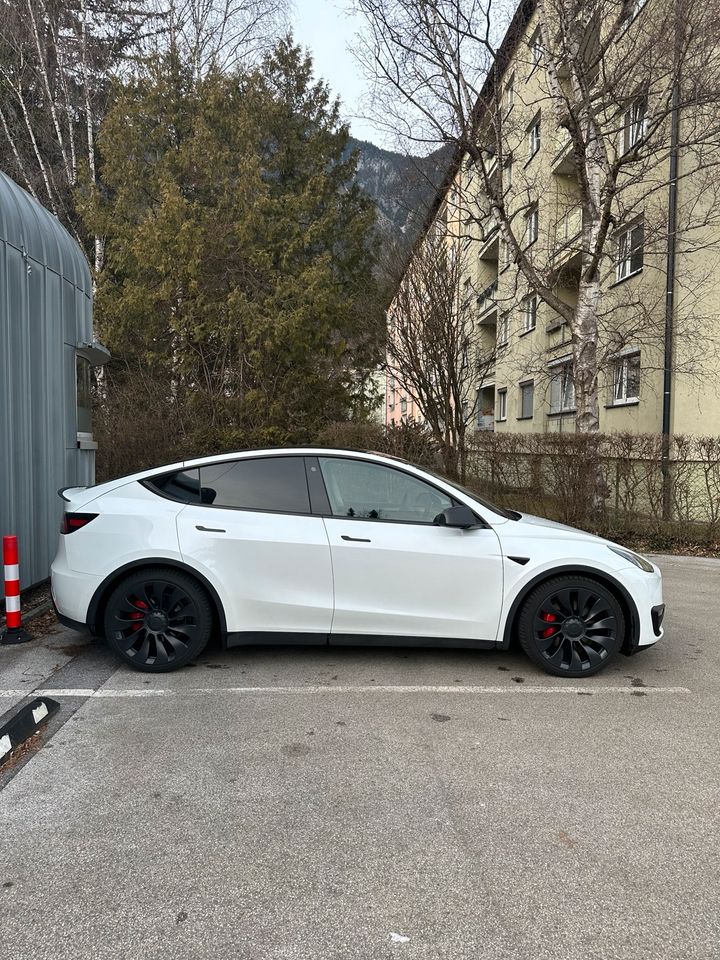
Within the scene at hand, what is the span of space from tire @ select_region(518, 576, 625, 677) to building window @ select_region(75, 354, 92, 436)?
5801mm

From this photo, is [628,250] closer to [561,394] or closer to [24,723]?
[561,394]

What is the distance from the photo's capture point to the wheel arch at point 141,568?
4422 mm

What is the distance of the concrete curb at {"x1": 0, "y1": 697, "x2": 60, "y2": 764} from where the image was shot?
132 inches

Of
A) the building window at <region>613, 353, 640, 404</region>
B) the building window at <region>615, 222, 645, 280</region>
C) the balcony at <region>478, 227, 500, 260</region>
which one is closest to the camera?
the building window at <region>615, 222, 645, 280</region>

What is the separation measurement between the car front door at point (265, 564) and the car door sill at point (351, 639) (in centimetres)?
2

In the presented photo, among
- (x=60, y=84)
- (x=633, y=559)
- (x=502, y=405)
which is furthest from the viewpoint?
(x=502, y=405)

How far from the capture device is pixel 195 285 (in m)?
16.4

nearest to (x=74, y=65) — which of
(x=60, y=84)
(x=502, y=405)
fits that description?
(x=60, y=84)

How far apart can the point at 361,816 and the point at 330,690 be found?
4.76 ft

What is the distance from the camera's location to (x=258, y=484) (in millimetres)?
4633

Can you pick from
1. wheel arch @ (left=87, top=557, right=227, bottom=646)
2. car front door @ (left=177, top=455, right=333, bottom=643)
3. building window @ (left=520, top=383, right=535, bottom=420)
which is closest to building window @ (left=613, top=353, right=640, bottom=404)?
building window @ (left=520, top=383, right=535, bottom=420)

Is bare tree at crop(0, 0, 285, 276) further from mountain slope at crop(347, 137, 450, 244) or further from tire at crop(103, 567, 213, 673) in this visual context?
tire at crop(103, 567, 213, 673)

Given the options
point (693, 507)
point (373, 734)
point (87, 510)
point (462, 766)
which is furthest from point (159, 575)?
point (693, 507)

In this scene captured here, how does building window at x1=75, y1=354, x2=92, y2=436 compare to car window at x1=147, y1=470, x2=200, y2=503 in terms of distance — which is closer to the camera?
car window at x1=147, y1=470, x2=200, y2=503
